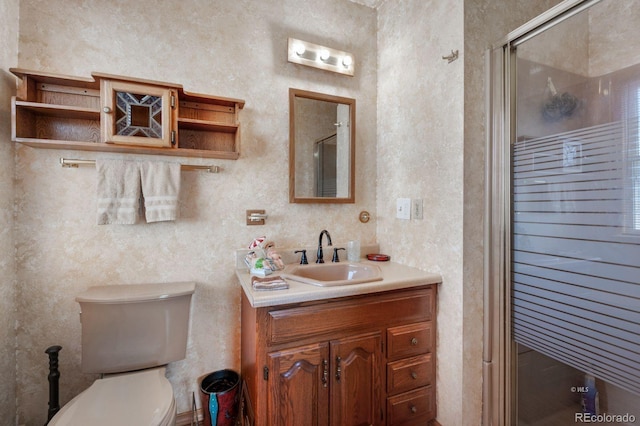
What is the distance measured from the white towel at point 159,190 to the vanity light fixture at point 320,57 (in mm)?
1057

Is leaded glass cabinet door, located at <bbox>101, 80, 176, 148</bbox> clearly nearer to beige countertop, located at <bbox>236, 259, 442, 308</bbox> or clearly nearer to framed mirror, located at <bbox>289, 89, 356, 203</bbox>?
framed mirror, located at <bbox>289, 89, 356, 203</bbox>

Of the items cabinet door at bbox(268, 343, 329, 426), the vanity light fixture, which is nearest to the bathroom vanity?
cabinet door at bbox(268, 343, 329, 426)

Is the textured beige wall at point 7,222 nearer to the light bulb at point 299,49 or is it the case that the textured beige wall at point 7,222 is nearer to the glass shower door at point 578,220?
the light bulb at point 299,49

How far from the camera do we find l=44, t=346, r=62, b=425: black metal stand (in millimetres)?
1283

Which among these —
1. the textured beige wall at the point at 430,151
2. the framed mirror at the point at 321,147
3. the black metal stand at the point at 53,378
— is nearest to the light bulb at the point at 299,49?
the framed mirror at the point at 321,147

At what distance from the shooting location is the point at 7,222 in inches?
51.0

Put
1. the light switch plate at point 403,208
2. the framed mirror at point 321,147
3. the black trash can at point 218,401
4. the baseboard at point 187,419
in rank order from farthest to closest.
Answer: the framed mirror at point 321,147 → the light switch plate at point 403,208 → the baseboard at point 187,419 → the black trash can at point 218,401

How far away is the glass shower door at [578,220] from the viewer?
3.38ft

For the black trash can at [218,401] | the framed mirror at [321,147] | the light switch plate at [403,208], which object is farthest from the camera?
the framed mirror at [321,147]

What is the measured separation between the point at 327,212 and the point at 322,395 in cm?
108

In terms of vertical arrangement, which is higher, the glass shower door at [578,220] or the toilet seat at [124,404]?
the glass shower door at [578,220]

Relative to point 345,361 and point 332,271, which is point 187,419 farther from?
point 332,271

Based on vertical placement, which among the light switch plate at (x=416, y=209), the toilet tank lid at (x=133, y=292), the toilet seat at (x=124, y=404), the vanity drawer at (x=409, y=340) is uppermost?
the light switch plate at (x=416, y=209)

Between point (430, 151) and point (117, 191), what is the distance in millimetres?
1687
